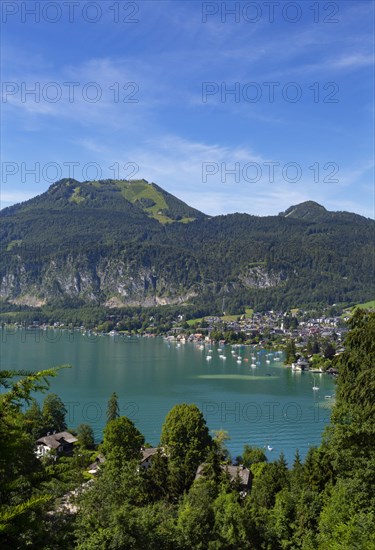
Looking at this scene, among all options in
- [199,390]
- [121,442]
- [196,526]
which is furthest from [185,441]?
[199,390]

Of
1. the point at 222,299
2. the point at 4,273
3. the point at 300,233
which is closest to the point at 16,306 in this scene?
the point at 4,273

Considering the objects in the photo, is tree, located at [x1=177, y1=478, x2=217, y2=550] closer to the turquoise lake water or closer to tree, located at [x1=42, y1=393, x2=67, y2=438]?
the turquoise lake water

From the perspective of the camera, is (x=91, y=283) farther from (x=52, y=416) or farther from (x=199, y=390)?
(x=52, y=416)

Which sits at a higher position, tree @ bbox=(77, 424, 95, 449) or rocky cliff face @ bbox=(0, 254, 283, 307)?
rocky cliff face @ bbox=(0, 254, 283, 307)

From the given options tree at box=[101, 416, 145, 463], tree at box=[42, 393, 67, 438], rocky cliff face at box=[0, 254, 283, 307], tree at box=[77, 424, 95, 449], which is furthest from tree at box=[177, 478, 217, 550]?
rocky cliff face at box=[0, 254, 283, 307]

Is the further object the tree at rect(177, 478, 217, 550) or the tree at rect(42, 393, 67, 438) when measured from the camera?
the tree at rect(42, 393, 67, 438)

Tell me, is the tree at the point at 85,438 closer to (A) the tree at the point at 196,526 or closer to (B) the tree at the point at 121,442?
(B) the tree at the point at 121,442
